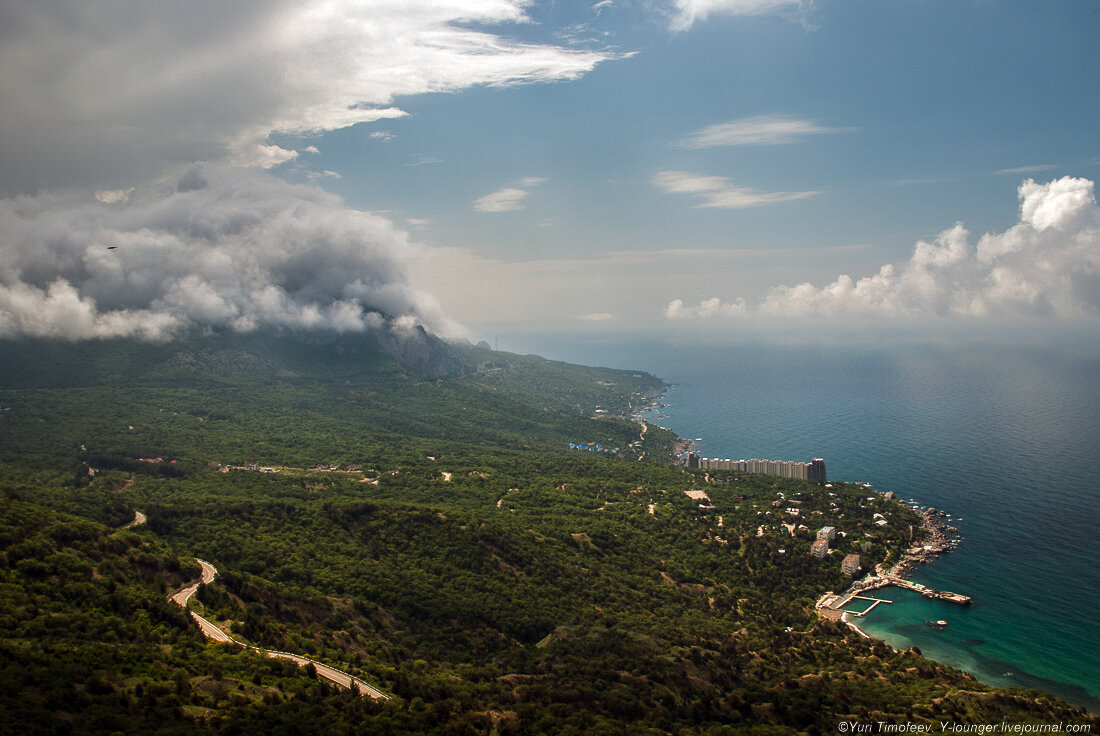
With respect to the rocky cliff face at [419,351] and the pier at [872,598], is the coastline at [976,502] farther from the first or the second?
the rocky cliff face at [419,351]

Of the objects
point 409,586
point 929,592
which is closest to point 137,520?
point 409,586

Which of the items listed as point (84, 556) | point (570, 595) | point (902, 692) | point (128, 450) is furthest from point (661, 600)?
point (128, 450)

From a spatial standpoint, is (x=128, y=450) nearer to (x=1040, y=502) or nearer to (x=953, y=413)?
(x=1040, y=502)

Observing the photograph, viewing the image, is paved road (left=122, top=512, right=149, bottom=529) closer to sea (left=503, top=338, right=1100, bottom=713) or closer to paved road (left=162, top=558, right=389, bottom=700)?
paved road (left=162, top=558, right=389, bottom=700)

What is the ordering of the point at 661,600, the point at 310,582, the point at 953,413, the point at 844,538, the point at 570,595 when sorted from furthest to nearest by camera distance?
1. the point at 953,413
2. the point at 844,538
3. the point at 661,600
4. the point at 570,595
5. the point at 310,582

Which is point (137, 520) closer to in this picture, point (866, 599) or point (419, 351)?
point (866, 599)

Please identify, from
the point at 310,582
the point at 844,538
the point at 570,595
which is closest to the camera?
the point at 310,582

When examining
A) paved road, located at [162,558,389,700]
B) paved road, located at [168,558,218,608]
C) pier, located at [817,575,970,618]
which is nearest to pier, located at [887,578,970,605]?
pier, located at [817,575,970,618]
